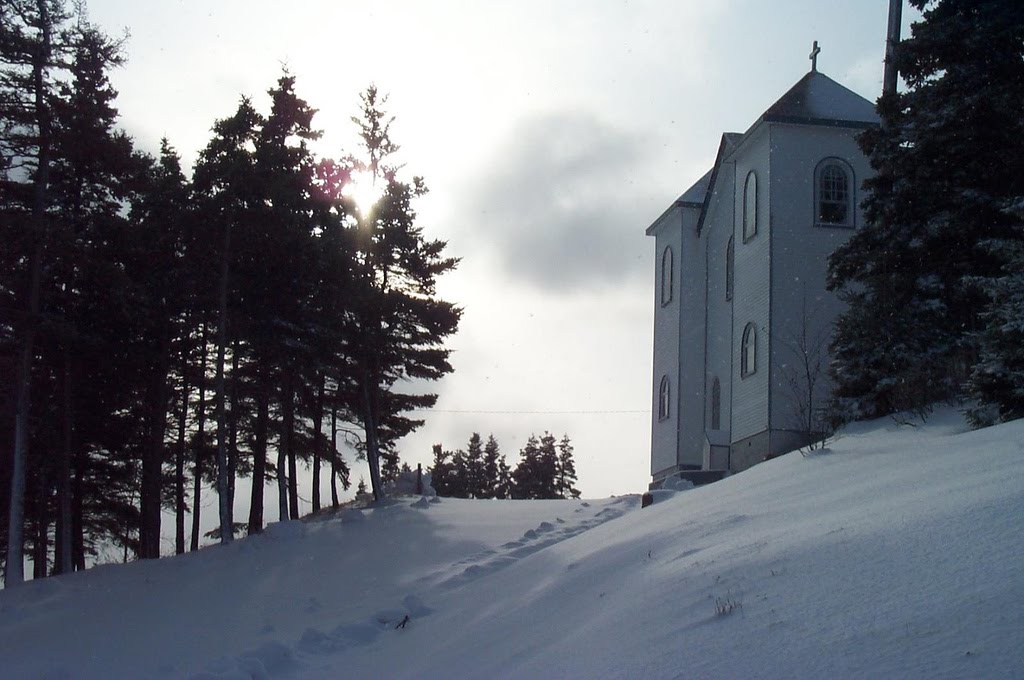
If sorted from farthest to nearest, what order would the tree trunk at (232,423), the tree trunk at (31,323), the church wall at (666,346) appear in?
the church wall at (666,346), the tree trunk at (232,423), the tree trunk at (31,323)

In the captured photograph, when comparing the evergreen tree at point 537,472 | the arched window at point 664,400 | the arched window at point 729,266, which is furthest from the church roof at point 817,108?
the evergreen tree at point 537,472

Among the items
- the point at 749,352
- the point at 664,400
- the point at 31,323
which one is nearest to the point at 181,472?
the point at 31,323

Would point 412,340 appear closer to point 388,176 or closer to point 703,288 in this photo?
point 388,176

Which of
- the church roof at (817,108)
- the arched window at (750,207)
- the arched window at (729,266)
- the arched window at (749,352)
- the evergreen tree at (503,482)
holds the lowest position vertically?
the evergreen tree at (503,482)

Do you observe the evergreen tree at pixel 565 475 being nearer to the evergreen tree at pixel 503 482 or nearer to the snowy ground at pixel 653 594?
the evergreen tree at pixel 503 482

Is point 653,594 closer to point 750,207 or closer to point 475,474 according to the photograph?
point 750,207

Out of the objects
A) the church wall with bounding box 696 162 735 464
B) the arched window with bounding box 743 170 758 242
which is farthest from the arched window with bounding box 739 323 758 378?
the arched window with bounding box 743 170 758 242

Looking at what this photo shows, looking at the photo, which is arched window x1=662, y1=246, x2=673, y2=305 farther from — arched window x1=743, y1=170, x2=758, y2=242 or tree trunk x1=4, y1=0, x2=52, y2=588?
tree trunk x1=4, y1=0, x2=52, y2=588

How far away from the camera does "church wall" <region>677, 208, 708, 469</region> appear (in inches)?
1220

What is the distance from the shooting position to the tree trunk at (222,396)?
2462 cm

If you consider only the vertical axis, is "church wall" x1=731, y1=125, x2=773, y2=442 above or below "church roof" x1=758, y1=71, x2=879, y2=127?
below

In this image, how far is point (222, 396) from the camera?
80.8 feet

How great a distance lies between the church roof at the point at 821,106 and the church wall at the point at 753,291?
0.72m

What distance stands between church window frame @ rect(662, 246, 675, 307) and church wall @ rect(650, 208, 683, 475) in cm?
10
